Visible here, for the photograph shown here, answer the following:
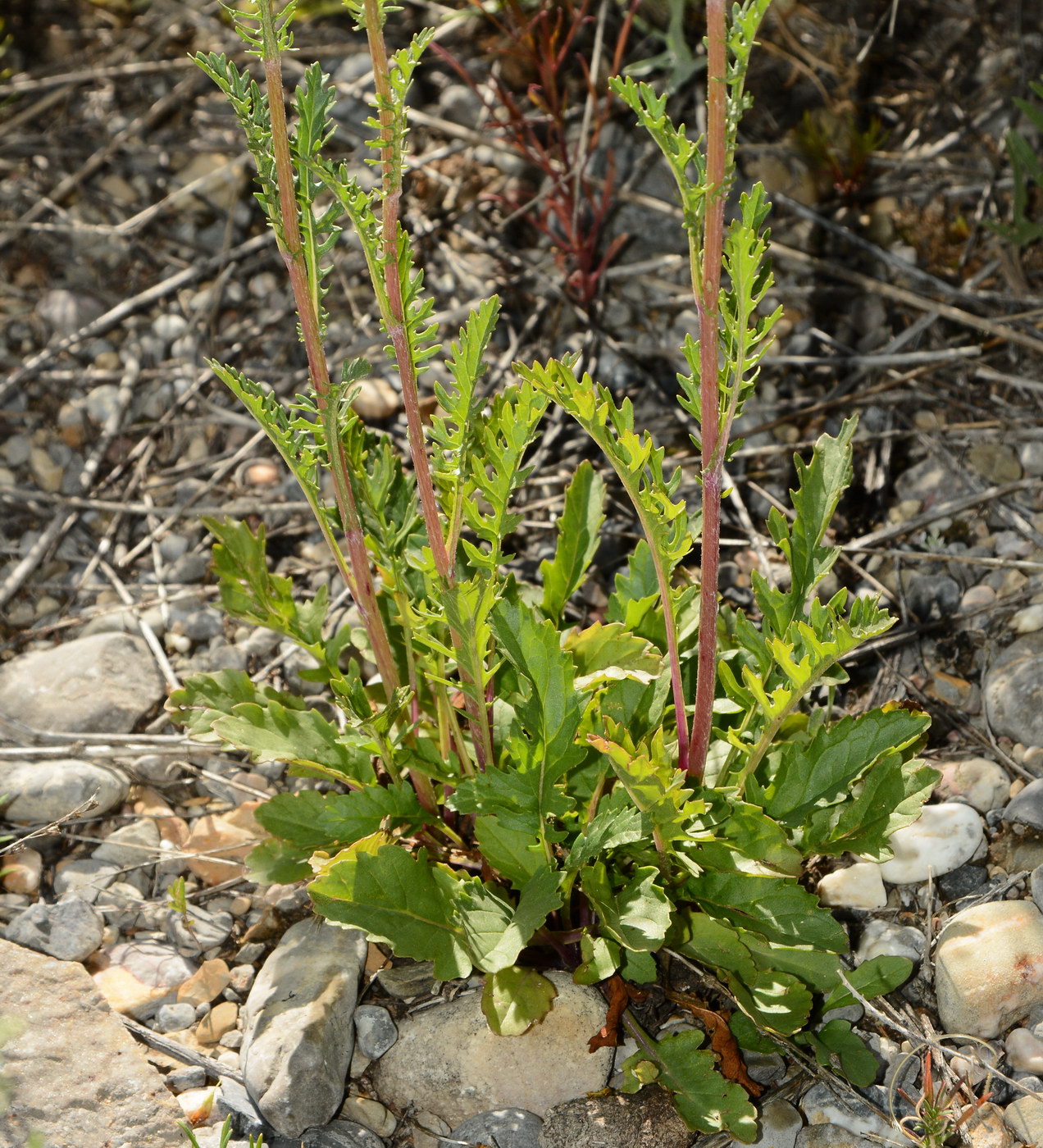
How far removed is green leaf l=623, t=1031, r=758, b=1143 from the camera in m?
2.02

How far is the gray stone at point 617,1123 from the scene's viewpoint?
2.09m

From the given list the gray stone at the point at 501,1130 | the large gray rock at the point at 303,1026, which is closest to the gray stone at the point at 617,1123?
the gray stone at the point at 501,1130

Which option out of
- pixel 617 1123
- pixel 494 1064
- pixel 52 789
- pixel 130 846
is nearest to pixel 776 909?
pixel 617 1123

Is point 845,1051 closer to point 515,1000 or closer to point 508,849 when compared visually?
point 515,1000

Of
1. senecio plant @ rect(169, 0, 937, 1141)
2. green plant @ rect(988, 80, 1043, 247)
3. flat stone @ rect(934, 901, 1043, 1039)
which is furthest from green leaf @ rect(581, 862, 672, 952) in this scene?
green plant @ rect(988, 80, 1043, 247)

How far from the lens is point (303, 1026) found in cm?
219

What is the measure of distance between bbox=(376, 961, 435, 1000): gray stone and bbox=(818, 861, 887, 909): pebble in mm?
831

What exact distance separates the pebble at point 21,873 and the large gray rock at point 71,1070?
301mm

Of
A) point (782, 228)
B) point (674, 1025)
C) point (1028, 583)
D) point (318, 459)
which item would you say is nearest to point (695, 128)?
point (782, 228)

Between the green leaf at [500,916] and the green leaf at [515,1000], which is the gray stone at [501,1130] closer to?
the green leaf at [515,1000]

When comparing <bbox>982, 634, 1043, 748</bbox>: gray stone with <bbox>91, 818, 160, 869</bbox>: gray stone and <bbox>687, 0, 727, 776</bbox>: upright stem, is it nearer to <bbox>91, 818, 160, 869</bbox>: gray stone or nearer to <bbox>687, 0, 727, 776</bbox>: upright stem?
<bbox>687, 0, 727, 776</bbox>: upright stem

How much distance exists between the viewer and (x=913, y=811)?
7.22 feet

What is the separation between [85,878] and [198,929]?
1.00 ft

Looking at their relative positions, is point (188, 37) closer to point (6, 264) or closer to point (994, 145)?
point (6, 264)
